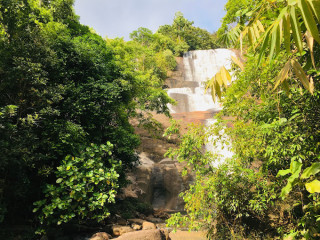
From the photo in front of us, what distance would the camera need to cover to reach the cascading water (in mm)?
23469

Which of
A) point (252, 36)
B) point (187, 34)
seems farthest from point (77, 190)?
point (187, 34)

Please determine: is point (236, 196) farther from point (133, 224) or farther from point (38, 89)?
point (38, 89)

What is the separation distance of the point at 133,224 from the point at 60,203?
14.1ft

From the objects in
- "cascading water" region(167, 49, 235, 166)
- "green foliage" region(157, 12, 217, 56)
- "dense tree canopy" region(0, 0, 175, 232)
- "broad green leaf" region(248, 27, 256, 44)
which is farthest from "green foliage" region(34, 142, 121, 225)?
"green foliage" region(157, 12, 217, 56)

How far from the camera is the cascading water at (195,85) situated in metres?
23.5

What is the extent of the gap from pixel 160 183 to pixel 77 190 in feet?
35.5

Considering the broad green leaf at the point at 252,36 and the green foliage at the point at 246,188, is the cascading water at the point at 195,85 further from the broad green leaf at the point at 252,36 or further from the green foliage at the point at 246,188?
the broad green leaf at the point at 252,36

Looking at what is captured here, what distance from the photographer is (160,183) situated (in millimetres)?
16516

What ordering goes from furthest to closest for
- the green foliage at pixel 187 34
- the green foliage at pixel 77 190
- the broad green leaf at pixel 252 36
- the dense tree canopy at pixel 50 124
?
the green foliage at pixel 187 34 → the green foliage at pixel 77 190 → the dense tree canopy at pixel 50 124 → the broad green leaf at pixel 252 36

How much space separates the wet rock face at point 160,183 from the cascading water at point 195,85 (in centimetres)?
610

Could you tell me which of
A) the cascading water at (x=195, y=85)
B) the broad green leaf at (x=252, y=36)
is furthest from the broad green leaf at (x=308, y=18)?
the cascading water at (x=195, y=85)

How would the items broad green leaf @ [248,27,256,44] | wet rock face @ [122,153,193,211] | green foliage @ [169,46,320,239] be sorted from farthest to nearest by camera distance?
wet rock face @ [122,153,193,211] < green foliage @ [169,46,320,239] < broad green leaf @ [248,27,256,44]

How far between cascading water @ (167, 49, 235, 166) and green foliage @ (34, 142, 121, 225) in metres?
14.7

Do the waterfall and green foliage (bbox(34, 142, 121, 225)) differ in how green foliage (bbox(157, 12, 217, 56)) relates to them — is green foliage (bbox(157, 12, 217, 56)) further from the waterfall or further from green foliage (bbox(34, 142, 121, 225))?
green foliage (bbox(34, 142, 121, 225))
